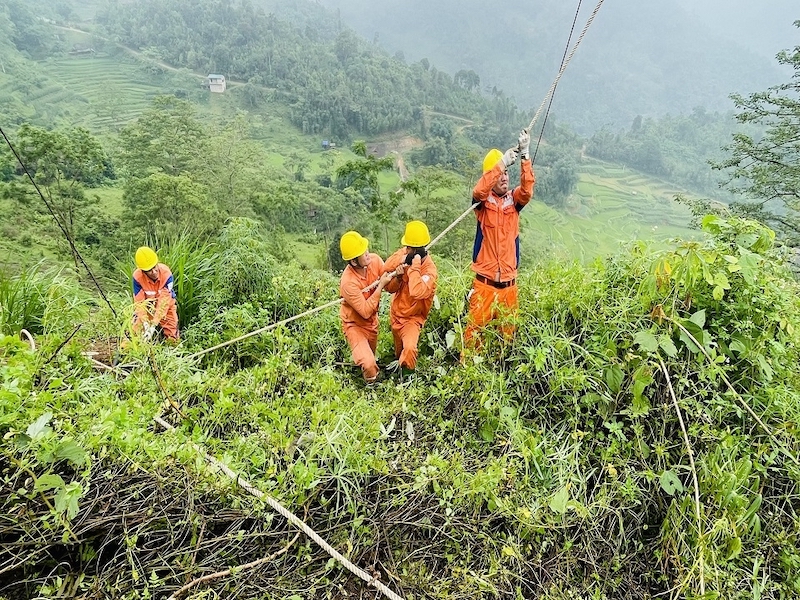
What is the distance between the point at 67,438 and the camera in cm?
203

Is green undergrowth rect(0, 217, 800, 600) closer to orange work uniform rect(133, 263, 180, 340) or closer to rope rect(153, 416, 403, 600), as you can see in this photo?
rope rect(153, 416, 403, 600)

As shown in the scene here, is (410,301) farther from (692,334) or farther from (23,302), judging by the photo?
(23,302)

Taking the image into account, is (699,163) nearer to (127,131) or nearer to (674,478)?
(127,131)

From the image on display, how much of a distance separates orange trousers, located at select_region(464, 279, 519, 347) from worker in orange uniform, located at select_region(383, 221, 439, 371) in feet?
1.30

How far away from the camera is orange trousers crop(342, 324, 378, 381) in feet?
12.6

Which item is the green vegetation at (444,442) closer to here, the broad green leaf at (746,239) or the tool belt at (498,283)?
the broad green leaf at (746,239)

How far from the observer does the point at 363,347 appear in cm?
391

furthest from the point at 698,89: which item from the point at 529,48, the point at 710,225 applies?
the point at 710,225

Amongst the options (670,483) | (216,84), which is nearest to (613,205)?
(216,84)

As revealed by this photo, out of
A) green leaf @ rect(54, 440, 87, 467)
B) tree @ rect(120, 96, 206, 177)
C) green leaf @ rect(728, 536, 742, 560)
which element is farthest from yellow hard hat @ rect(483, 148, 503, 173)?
tree @ rect(120, 96, 206, 177)

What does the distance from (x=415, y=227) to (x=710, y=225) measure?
2.12 meters

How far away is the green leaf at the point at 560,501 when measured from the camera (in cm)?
250

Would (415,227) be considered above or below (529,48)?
below

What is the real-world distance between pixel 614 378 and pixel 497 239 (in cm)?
160
